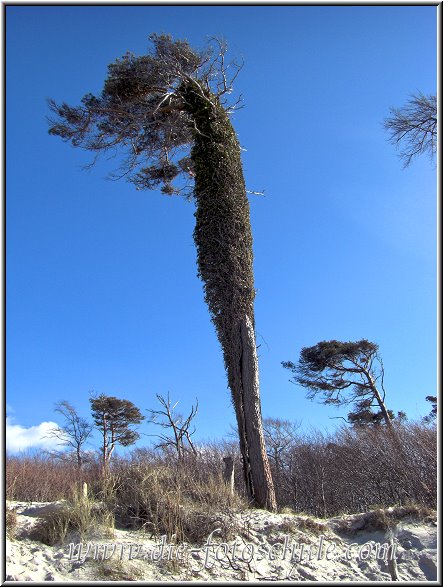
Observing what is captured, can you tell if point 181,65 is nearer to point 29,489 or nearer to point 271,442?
point 29,489

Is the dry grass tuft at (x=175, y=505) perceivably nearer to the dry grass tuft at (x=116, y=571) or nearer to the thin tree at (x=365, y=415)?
the dry grass tuft at (x=116, y=571)

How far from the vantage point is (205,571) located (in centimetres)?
529

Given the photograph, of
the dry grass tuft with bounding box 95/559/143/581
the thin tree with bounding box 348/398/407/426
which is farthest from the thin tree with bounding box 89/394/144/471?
the dry grass tuft with bounding box 95/559/143/581

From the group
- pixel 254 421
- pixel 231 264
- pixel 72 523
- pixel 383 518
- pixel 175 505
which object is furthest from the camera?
pixel 231 264

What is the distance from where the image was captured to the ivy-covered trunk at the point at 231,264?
830 centimetres

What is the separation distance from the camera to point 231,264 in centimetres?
924

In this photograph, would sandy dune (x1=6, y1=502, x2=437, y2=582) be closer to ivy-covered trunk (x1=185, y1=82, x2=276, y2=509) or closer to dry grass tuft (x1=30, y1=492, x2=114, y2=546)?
dry grass tuft (x1=30, y1=492, x2=114, y2=546)

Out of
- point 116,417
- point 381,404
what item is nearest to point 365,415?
point 381,404

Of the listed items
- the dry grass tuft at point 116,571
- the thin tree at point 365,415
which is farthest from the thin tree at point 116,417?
the dry grass tuft at point 116,571

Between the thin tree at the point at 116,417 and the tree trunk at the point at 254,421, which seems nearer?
the tree trunk at the point at 254,421

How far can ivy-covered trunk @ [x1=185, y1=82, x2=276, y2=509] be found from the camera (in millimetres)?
8305

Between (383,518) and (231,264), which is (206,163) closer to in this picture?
(231,264)

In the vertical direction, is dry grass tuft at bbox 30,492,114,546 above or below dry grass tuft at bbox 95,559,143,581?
above

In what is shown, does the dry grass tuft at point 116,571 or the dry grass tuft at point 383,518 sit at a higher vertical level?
the dry grass tuft at point 116,571
